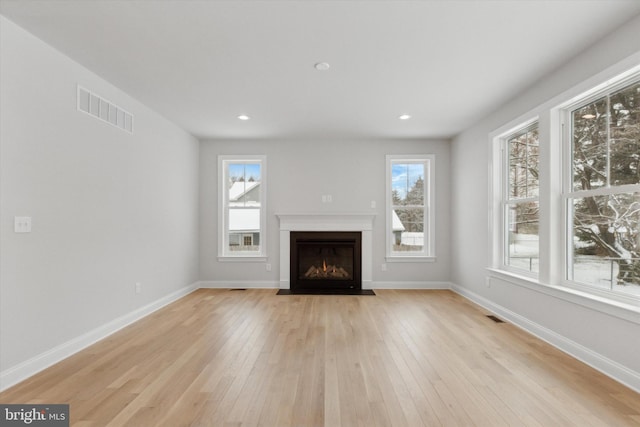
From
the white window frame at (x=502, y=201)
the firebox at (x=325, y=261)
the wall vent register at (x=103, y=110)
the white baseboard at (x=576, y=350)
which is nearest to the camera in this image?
the white baseboard at (x=576, y=350)

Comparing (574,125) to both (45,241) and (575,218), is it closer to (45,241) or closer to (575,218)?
(575,218)

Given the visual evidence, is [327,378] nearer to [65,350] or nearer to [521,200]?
[65,350]

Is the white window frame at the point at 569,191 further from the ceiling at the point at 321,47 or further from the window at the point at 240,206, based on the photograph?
the window at the point at 240,206

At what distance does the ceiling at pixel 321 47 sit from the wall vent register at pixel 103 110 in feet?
0.75

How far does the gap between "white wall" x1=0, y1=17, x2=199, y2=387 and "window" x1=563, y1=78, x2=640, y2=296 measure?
443cm

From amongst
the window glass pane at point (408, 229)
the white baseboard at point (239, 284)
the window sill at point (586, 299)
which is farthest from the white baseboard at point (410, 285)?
the window sill at point (586, 299)

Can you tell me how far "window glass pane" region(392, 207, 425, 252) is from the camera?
5.61 metres

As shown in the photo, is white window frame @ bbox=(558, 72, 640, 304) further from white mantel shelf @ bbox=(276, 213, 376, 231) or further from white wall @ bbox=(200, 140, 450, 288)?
white mantel shelf @ bbox=(276, 213, 376, 231)

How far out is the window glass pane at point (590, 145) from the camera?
2654 millimetres

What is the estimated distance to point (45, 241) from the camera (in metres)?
2.56

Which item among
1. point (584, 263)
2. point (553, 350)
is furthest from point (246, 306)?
point (584, 263)

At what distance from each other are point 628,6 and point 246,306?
179 inches

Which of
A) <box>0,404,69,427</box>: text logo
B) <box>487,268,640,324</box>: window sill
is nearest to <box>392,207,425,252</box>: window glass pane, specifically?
<box>487,268,640,324</box>: window sill

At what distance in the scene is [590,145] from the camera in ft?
9.16
